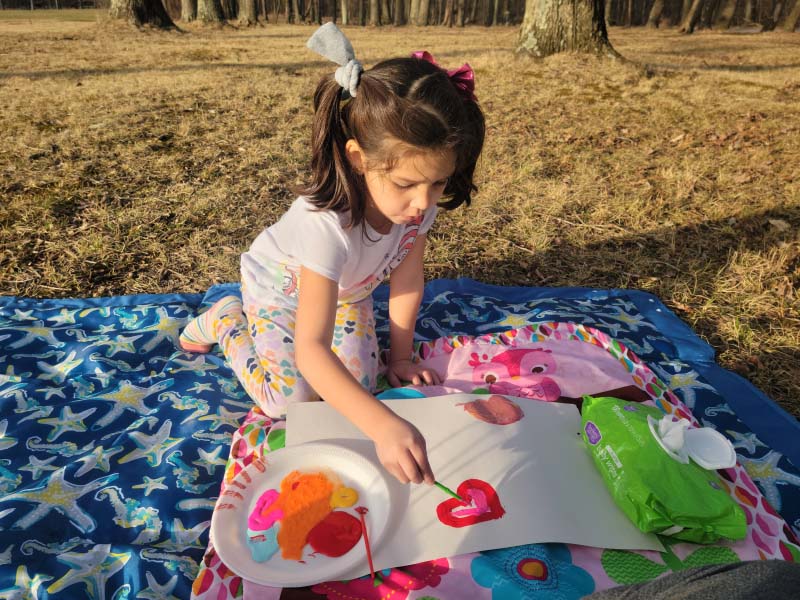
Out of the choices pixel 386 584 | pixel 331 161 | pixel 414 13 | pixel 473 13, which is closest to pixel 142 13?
pixel 414 13

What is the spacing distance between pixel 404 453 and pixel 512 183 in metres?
2.79

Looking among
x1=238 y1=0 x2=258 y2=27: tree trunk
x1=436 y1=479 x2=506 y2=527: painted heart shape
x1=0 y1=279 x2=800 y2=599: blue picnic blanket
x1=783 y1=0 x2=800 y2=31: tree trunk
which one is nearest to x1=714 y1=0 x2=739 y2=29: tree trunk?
x1=783 y1=0 x2=800 y2=31: tree trunk

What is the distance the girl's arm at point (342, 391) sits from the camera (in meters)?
1.20

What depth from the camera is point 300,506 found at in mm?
1354

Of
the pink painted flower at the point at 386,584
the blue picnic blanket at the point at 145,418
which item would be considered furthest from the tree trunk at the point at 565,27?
the pink painted flower at the point at 386,584

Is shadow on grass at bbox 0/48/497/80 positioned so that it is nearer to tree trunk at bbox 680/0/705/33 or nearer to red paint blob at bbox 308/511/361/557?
tree trunk at bbox 680/0/705/33

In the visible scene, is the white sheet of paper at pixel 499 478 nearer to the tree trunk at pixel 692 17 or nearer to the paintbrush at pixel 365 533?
the paintbrush at pixel 365 533

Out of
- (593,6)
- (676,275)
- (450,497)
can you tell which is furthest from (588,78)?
(450,497)

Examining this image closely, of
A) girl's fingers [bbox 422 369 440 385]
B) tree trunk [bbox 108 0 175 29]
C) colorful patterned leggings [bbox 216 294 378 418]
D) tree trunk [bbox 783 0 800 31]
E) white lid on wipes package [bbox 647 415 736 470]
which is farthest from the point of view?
tree trunk [bbox 783 0 800 31]

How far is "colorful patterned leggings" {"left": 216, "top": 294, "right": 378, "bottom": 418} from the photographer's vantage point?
183 cm

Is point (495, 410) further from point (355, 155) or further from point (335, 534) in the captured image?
point (355, 155)

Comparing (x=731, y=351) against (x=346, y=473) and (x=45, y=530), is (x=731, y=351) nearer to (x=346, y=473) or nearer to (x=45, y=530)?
(x=346, y=473)

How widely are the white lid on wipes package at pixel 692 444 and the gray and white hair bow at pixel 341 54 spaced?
112 cm

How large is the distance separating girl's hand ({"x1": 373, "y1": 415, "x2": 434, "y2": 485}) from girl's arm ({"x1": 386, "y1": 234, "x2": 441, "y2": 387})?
734 mm
